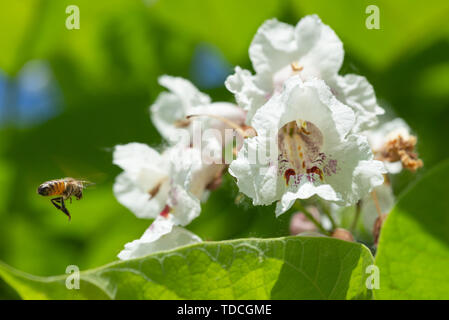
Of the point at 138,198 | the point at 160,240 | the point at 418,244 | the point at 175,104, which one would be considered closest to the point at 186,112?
the point at 175,104

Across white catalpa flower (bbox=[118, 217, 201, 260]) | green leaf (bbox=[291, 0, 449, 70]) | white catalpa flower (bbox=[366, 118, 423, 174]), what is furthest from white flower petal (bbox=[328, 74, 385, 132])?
green leaf (bbox=[291, 0, 449, 70])

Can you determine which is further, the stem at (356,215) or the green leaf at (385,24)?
the green leaf at (385,24)

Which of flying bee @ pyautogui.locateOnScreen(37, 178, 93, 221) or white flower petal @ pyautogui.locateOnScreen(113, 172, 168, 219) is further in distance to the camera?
white flower petal @ pyautogui.locateOnScreen(113, 172, 168, 219)

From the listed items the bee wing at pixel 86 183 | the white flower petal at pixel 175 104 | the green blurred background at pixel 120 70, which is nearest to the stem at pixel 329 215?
the white flower petal at pixel 175 104

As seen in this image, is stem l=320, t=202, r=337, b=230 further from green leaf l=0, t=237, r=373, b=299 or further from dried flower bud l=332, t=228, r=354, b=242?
green leaf l=0, t=237, r=373, b=299

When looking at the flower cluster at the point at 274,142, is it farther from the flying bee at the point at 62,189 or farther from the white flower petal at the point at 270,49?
the flying bee at the point at 62,189

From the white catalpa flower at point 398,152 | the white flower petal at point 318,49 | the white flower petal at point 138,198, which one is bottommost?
the white flower petal at point 138,198

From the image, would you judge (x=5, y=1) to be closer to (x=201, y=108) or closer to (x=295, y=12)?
(x=295, y=12)

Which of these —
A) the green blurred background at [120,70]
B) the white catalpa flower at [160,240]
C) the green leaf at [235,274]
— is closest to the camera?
the green leaf at [235,274]

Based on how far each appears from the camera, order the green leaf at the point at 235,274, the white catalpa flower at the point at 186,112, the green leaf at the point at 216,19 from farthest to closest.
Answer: the green leaf at the point at 216,19
the white catalpa flower at the point at 186,112
the green leaf at the point at 235,274
